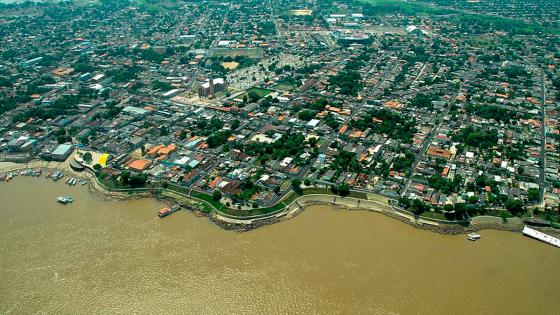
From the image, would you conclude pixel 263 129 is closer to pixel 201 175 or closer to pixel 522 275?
pixel 201 175

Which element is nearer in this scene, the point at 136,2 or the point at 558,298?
the point at 558,298

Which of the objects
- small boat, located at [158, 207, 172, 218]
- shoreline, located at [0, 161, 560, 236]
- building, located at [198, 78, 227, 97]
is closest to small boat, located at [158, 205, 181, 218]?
small boat, located at [158, 207, 172, 218]

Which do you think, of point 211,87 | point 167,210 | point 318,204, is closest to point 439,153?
point 318,204

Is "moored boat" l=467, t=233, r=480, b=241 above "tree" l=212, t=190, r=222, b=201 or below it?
below

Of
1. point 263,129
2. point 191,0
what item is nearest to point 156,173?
point 263,129

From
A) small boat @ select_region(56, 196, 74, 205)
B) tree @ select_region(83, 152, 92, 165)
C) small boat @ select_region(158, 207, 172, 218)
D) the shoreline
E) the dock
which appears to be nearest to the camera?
the dock

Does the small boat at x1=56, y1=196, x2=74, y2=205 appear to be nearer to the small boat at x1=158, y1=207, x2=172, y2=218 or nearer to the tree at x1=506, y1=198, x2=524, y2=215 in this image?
the small boat at x1=158, y1=207, x2=172, y2=218
